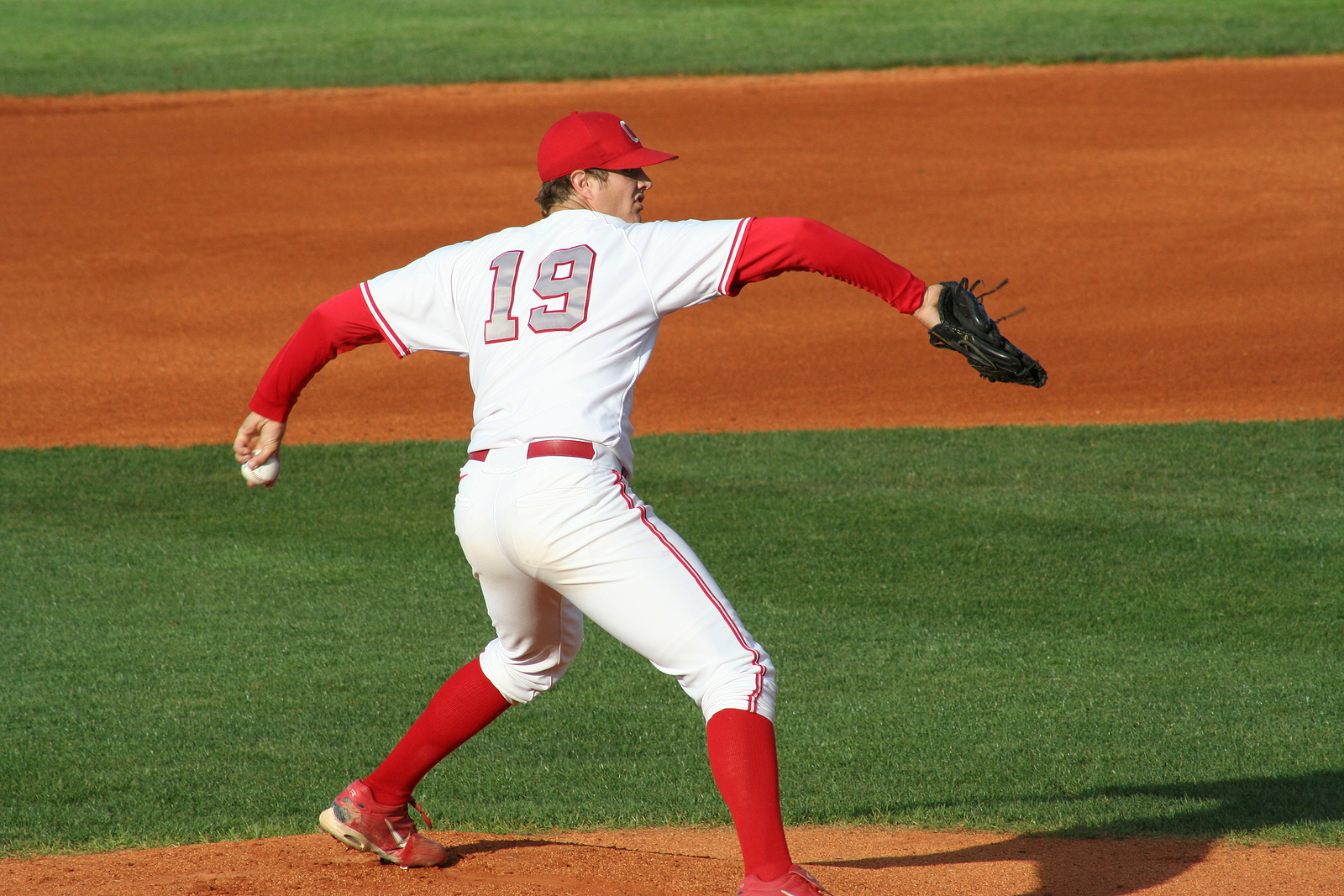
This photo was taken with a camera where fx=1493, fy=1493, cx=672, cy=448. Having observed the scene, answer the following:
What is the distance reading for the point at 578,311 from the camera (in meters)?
3.21

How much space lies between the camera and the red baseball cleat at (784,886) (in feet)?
9.89

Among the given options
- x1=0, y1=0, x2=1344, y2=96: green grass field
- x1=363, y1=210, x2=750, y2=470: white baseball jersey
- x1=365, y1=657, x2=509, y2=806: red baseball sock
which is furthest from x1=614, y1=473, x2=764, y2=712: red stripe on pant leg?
x1=0, y1=0, x2=1344, y2=96: green grass field

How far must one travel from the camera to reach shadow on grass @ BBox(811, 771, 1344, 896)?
3.91 m

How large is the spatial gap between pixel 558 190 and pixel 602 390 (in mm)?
552

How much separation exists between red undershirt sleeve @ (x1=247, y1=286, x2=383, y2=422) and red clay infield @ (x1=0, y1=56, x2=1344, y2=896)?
1.36m

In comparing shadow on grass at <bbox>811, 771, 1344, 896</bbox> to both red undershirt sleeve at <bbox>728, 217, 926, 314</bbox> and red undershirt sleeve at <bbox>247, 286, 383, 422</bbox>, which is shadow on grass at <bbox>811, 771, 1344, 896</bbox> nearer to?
red undershirt sleeve at <bbox>728, 217, 926, 314</bbox>

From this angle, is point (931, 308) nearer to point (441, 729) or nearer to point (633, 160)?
point (633, 160)

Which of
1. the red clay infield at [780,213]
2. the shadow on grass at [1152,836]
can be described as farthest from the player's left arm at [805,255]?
the red clay infield at [780,213]

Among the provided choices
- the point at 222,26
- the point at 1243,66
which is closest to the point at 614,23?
the point at 222,26

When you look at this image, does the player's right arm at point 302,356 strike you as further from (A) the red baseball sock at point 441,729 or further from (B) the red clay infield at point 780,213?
(B) the red clay infield at point 780,213

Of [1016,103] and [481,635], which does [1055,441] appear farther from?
[1016,103]

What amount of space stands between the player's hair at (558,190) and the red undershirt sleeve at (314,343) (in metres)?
0.48

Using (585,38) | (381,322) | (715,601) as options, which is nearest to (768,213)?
(585,38)

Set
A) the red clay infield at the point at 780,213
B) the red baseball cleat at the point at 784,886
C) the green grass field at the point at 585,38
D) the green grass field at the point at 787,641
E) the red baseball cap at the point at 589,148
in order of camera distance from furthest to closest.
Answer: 1. the green grass field at the point at 585,38
2. the red clay infield at the point at 780,213
3. the green grass field at the point at 787,641
4. the red baseball cap at the point at 589,148
5. the red baseball cleat at the point at 784,886
